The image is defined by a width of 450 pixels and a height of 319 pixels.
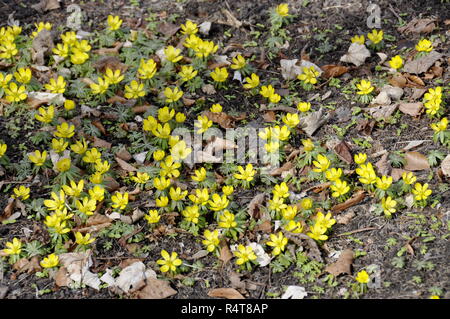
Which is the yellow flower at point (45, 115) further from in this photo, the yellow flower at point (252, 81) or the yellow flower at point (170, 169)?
the yellow flower at point (252, 81)

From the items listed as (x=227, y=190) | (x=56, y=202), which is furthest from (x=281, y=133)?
(x=56, y=202)

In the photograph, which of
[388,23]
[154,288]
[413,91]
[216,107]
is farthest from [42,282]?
[388,23]

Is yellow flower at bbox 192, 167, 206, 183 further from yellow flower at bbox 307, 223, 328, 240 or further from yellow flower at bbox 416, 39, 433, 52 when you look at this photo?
yellow flower at bbox 416, 39, 433, 52

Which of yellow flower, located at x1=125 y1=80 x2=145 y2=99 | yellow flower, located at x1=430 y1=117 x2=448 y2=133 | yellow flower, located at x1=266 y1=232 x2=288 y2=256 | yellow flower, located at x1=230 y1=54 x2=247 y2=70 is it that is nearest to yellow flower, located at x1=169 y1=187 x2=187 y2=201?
yellow flower, located at x1=266 y1=232 x2=288 y2=256

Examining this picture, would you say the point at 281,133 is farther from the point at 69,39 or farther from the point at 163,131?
the point at 69,39

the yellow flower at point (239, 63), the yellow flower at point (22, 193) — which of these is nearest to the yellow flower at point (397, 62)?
the yellow flower at point (239, 63)
